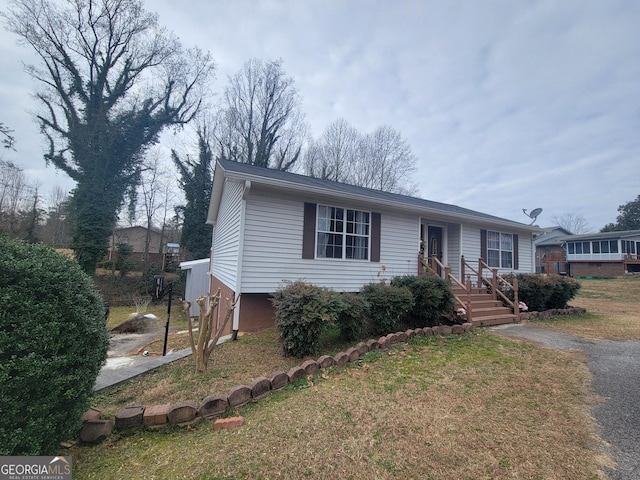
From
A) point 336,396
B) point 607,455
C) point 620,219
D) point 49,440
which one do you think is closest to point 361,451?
point 336,396

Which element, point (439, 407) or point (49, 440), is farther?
point (439, 407)

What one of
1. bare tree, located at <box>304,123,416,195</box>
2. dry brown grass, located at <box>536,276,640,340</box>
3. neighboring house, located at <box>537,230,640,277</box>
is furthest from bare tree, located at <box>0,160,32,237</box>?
neighboring house, located at <box>537,230,640,277</box>

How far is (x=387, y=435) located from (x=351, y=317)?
277 cm

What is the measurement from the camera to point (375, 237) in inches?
336

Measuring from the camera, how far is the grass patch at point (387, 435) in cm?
220

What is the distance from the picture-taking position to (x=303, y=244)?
7.45 m

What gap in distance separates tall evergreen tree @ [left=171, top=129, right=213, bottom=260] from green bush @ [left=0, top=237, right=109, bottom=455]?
20.3 metres

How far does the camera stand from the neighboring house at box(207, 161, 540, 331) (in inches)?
270

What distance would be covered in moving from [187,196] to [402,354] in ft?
71.4

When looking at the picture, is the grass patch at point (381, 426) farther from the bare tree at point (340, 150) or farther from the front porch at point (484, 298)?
the bare tree at point (340, 150)

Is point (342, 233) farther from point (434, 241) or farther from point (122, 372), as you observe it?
point (122, 372)

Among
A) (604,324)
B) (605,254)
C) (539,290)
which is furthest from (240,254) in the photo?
(605,254)

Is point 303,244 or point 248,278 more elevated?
point 303,244

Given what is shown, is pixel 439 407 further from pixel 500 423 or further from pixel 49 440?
pixel 49 440
